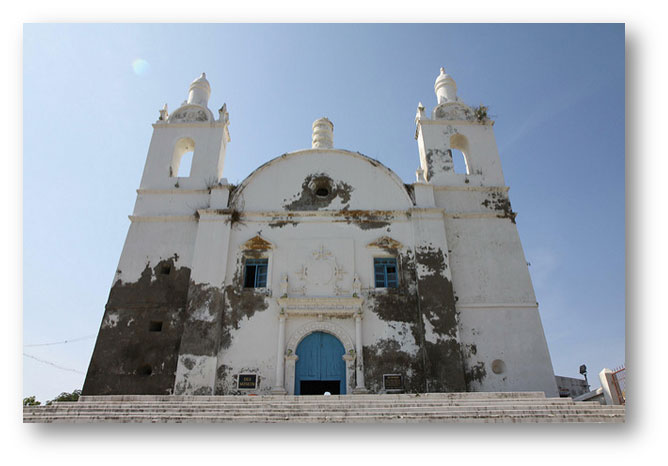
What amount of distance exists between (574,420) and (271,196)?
10.3 m

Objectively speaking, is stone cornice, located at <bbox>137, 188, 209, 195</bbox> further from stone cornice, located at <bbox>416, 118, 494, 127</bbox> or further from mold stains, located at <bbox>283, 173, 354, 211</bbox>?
stone cornice, located at <bbox>416, 118, 494, 127</bbox>

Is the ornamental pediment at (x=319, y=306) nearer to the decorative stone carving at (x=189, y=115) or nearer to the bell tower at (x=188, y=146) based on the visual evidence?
the bell tower at (x=188, y=146)

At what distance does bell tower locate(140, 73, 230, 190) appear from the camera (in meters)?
15.3

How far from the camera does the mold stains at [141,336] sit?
11953 millimetres

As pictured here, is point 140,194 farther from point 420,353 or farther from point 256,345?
point 420,353

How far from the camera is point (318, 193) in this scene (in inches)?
591

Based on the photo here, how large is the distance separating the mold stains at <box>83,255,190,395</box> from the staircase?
264 cm

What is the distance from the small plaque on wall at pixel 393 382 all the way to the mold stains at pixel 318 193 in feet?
18.0

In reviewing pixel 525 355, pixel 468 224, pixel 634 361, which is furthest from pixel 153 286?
pixel 634 361

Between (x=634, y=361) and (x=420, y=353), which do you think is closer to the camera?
(x=634, y=361)

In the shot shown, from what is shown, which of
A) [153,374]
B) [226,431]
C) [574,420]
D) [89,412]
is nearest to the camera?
[226,431]

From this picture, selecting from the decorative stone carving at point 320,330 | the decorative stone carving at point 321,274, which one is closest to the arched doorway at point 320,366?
the decorative stone carving at point 320,330

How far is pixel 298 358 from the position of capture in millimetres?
12352

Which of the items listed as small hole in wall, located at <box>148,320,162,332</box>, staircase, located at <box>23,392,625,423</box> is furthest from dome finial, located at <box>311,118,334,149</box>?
staircase, located at <box>23,392,625,423</box>
